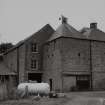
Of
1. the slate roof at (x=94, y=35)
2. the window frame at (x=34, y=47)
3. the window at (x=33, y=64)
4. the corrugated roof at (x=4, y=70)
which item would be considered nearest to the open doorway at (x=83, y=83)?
the slate roof at (x=94, y=35)

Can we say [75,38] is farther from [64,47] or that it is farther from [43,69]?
[43,69]

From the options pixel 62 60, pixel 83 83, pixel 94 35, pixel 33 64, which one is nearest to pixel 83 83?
pixel 83 83

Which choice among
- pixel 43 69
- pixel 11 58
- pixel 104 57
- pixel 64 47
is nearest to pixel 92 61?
pixel 104 57

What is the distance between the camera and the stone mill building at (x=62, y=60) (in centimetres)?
3753

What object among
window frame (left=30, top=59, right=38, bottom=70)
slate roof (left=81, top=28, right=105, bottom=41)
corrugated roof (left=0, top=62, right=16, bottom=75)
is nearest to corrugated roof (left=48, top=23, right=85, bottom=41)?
slate roof (left=81, top=28, right=105, bottom=41)

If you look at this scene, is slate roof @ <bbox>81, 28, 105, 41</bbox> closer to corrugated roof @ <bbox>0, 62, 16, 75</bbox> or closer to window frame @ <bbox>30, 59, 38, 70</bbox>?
window frame @ <bbox>30, 59, 38, 70</bbox>

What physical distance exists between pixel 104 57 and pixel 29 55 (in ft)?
46.0

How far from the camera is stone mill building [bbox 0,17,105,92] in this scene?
3753 centimetres

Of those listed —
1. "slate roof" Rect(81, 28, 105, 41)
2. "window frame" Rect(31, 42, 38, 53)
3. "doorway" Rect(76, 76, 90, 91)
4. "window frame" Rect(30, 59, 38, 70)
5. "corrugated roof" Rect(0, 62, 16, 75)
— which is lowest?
"doorway" Rect(76, 76, 90, 91)

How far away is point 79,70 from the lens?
126 ft

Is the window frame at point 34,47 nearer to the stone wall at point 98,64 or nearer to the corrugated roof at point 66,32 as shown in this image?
the corrugated roof at point 66,32

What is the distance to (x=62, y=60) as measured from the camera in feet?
122

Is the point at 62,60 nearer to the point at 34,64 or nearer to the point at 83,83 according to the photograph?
Answer: the point at 83,83

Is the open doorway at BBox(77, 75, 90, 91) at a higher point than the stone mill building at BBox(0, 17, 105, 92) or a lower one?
lower
